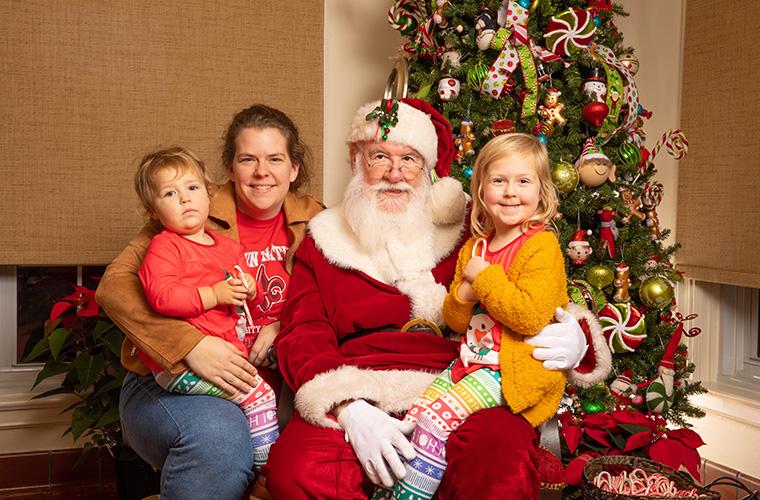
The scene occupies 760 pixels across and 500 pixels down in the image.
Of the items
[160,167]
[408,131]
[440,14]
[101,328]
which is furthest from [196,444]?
[440,14]

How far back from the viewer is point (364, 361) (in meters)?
2.21

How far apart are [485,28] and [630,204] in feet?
2.84

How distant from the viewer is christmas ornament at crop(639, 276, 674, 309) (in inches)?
113

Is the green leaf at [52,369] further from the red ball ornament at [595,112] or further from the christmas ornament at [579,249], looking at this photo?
the red ball ornament at [595,112]

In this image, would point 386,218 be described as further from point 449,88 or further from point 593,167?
point 593,167

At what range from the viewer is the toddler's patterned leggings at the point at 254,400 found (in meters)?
2.11

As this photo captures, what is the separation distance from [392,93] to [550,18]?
71cm

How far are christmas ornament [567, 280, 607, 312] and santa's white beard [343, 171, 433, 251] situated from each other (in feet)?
2.54

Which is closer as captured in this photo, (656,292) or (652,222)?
(656,292)

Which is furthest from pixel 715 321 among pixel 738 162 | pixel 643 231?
pixel 643 231

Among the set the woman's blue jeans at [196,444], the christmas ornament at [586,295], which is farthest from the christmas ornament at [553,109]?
the woman's blue jeans at [196,444]

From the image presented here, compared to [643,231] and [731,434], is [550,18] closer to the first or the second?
[643,231]

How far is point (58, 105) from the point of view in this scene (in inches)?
125

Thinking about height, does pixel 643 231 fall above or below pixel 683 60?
below
